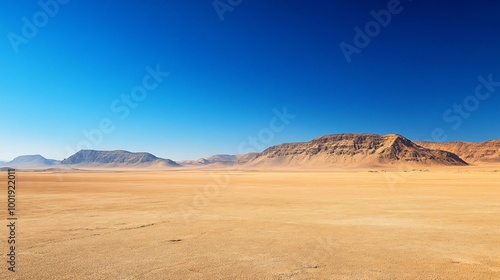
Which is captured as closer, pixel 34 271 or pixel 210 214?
pixel 34 271

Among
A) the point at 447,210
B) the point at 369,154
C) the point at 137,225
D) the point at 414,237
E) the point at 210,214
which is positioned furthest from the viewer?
the point at 369,154

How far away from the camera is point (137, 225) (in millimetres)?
11398

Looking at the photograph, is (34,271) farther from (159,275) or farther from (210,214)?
(210,214)

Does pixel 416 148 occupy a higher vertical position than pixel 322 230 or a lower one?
higher

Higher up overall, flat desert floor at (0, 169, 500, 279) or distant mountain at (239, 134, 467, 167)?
distant mountain at (239, 134, 467, 167)

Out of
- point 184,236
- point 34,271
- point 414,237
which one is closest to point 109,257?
point 34,271

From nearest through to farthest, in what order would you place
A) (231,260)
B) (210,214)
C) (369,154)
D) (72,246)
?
(231,260) → (72,246) → (210,214) → (369,154)

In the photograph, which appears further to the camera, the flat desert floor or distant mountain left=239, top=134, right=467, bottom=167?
distant mountain left=239, top=134, right=467, bottom=167

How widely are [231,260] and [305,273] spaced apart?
1715 mm

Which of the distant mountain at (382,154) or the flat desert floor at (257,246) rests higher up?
the distant mountain at (382,154)

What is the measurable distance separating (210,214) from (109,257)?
275 inches

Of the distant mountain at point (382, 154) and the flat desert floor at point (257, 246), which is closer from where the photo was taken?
the flat desert floor at point (257, 246)

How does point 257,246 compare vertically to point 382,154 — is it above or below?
below

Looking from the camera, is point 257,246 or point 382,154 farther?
point 382,154
